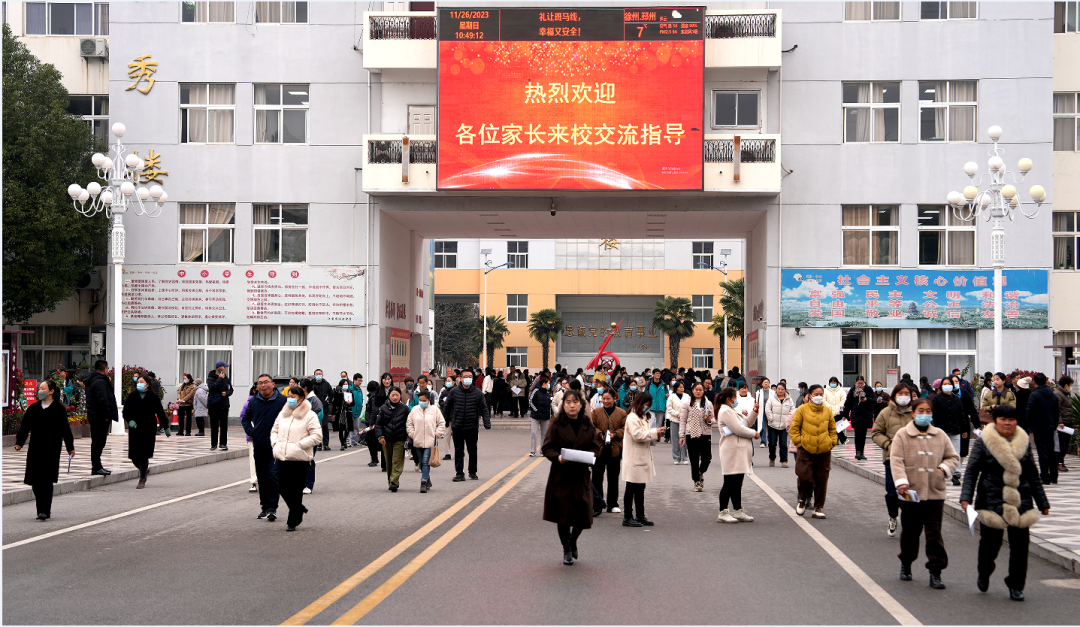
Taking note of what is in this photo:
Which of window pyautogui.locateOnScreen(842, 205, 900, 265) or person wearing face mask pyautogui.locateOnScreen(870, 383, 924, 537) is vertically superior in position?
window pyautogui.locateOnScreen(842, 205, 900, 265)

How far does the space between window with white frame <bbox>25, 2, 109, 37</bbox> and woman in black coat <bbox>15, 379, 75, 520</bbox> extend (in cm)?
2817

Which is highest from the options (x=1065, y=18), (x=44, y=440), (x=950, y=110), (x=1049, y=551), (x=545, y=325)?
(x=1065, y=18)

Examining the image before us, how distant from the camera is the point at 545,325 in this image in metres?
79.0

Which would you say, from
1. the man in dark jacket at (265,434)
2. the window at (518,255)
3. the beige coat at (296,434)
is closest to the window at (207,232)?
the man in dark jacket at (265,434)

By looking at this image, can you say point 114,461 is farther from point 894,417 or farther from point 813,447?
point 894,417

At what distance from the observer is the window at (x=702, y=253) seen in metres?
80.0

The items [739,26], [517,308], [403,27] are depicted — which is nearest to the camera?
[739,26]

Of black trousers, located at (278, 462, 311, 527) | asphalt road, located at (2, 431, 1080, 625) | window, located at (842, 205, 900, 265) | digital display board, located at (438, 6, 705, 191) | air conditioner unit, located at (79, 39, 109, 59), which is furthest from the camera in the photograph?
air conditioner unit, located at (79, 39, 109, 59)

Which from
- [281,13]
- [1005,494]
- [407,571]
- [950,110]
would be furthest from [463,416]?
[950,110]

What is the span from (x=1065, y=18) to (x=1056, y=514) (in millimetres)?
28679

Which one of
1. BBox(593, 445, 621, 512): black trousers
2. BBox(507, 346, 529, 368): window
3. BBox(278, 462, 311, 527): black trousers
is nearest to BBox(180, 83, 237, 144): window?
BBox(593, 445, 621, 512): black trousers

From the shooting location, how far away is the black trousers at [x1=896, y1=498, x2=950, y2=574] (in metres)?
8.57

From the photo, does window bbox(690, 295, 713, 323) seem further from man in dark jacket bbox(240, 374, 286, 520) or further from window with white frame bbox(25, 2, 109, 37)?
man in dark jacket bbox(240, 374, 286, 520)

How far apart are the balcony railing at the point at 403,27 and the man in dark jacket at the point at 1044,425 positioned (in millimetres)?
22172
